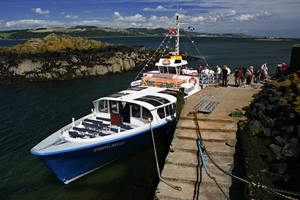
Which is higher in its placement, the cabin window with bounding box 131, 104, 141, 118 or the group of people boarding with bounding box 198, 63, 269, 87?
the group of people boarding with bounding box 198, 63, 269, 87

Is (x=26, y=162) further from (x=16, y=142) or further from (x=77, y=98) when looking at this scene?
(x=77, y=98)

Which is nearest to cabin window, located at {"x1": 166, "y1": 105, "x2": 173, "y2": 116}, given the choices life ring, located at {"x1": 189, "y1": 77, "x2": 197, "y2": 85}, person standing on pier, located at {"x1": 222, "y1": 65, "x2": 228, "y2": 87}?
life ring, located at {"x1": 189, "y1": 77, "x2": 197, "y2": 85}

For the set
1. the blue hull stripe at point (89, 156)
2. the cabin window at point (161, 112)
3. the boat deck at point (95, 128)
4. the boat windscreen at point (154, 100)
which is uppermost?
the boat windscreen at point (154, 100)

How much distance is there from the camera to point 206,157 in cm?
1258

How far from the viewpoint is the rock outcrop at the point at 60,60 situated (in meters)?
44.3

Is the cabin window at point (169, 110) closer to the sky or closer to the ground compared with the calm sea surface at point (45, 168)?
closer to the sky

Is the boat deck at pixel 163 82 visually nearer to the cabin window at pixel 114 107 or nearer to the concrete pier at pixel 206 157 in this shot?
the concrete pier at pixel 206 157

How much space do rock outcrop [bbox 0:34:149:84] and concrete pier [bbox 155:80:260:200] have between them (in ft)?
104

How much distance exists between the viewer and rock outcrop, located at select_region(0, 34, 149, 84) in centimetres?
4434

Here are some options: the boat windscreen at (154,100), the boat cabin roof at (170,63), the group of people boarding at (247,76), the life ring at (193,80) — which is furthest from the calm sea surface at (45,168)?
the group of people boarding at (247,76)

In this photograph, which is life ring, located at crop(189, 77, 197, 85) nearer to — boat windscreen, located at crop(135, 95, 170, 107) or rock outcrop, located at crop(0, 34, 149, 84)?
boat windscreen, located at crop(135, 95, 170, 107)

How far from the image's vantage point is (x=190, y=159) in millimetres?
12500

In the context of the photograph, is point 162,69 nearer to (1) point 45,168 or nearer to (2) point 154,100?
(2) point 154,100

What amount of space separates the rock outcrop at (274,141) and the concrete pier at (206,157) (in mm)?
941
